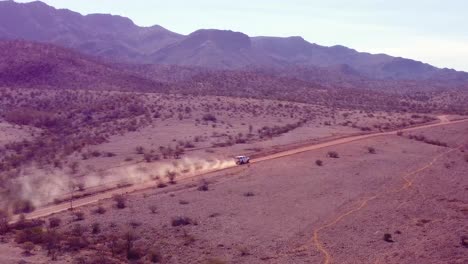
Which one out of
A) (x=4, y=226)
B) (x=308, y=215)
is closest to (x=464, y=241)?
(x=308, y=215)

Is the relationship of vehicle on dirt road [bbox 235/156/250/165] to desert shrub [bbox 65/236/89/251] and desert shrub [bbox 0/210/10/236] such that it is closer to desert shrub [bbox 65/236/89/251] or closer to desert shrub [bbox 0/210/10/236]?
desert shrub [bbox 0/210/10/236]

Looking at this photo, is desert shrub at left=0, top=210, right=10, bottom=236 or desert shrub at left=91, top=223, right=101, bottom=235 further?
desert shrub at left=91, top=223, right=101, bottom=235

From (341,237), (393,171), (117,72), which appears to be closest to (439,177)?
(393,171)

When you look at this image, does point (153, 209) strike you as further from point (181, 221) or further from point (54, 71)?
point (54, 71)

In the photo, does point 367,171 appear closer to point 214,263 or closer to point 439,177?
point 439,177

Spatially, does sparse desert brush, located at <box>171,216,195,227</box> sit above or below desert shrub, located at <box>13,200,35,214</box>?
above

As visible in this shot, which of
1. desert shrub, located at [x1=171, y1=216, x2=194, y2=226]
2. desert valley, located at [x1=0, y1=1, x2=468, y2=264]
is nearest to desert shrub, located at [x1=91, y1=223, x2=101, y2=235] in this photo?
desert valley, located at [x1=0, y1=1, x2=468, y2=264]
